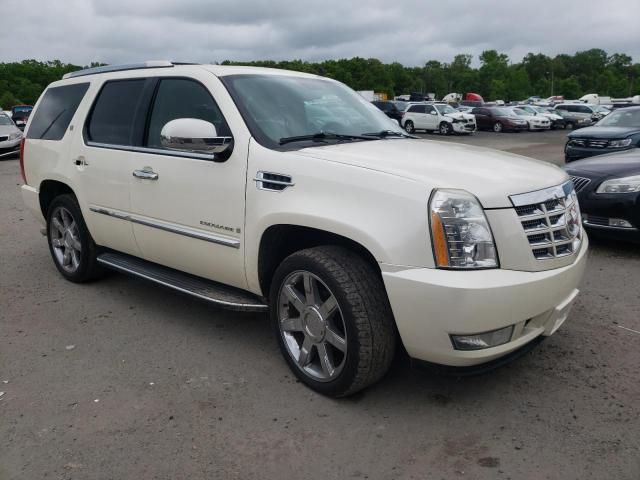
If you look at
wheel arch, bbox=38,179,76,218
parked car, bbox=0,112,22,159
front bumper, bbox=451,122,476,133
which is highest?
wheel arch, bbox=38,179,76,218

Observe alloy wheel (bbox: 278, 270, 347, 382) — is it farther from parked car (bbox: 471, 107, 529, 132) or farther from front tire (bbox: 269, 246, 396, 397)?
parked car (bbox: 471, 107, 529, 132)

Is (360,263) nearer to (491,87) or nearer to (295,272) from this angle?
(295,272)

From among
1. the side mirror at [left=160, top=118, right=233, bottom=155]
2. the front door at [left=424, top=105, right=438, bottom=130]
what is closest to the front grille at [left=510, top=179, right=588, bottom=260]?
the side mirror at [left=160, top=118, right=233, bottom=155]

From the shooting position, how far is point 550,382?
3.42 meters

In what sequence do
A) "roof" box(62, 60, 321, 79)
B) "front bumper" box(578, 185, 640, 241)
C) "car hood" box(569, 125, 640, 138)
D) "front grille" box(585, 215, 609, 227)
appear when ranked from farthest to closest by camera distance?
"car hood" box(569, 125, 640, 138)
"front grille" box(585, 215, 609, 227)
"front bumper" box(578, 185, 640, 241)
"roof" box(62, 60, 321, 79)

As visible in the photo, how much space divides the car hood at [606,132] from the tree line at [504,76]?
96.3 m

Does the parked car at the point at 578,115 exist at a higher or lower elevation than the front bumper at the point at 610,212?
lower

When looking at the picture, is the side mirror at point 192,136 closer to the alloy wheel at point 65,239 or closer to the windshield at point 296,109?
the windshield at point 296,109

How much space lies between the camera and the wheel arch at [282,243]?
336 cm

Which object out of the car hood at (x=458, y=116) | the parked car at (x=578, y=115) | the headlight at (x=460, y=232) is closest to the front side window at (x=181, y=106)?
the headlight at (x=460, y=232)

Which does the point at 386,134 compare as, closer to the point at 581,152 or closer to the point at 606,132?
the point at 581,152

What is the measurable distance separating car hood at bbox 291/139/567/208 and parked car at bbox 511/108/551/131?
31970mm

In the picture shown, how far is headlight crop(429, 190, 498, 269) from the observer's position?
275 cm

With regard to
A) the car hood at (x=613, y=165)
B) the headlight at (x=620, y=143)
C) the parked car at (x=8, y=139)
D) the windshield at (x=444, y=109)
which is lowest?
the parked car at (x=8, y=139)
